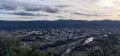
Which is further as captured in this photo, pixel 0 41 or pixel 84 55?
pixel 84 55

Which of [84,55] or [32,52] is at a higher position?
[32,52]

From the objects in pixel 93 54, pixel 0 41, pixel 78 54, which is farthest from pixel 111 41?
pixel 0 41

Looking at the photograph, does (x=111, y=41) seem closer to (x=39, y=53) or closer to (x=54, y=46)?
(x=54, y=46)

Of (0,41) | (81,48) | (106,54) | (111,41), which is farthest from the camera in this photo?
(111,41)

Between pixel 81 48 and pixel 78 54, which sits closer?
pixel 78 54

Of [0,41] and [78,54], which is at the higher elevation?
[0,41]

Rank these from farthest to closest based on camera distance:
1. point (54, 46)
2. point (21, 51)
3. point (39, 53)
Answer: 1. point (54, 46)
2. point (21, 51)
3. point (39, 53)

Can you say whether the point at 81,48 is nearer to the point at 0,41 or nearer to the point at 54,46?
the point at 54,46

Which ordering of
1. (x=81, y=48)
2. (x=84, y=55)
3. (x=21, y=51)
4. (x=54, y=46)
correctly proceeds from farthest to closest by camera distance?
(x=54, y=46) < (x=81, y=48) < (x=84, y=55) < (x=21, y=51)

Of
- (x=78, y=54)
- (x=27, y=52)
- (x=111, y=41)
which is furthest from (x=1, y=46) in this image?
(x=111, y=41)
